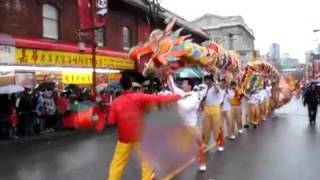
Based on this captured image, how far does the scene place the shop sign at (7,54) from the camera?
16734 millimetres

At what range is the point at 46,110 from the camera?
692 inches

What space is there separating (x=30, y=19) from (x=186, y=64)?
9.90 m

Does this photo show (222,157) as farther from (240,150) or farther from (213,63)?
(213,63)

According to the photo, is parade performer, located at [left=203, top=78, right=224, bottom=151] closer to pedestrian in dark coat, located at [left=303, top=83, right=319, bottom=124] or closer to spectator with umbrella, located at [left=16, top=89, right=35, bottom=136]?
spectator with umbrella, located at [left=16, top=89, right=35, bottom=136]

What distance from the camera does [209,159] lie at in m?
10.9

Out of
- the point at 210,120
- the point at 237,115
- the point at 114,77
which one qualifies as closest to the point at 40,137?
the point at 237,115

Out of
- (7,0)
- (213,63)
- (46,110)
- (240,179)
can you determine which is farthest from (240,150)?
(7,0)

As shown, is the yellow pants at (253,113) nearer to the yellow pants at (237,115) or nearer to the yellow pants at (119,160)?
the yellow pants at (237,115)

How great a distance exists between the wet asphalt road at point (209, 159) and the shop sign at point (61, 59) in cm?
344

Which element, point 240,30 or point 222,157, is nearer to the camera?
point 222,157

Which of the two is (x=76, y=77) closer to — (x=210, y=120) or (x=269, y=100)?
(x=269, y=100)

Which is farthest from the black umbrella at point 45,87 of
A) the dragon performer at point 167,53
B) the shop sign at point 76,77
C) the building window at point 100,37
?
the dragon performer at point 167,53

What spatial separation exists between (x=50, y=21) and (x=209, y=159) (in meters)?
12.5

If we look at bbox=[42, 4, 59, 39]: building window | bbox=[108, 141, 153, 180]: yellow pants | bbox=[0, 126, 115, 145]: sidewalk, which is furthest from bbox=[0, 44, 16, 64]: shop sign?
bbox=[108, 141, 153, 180]: yellow pants
